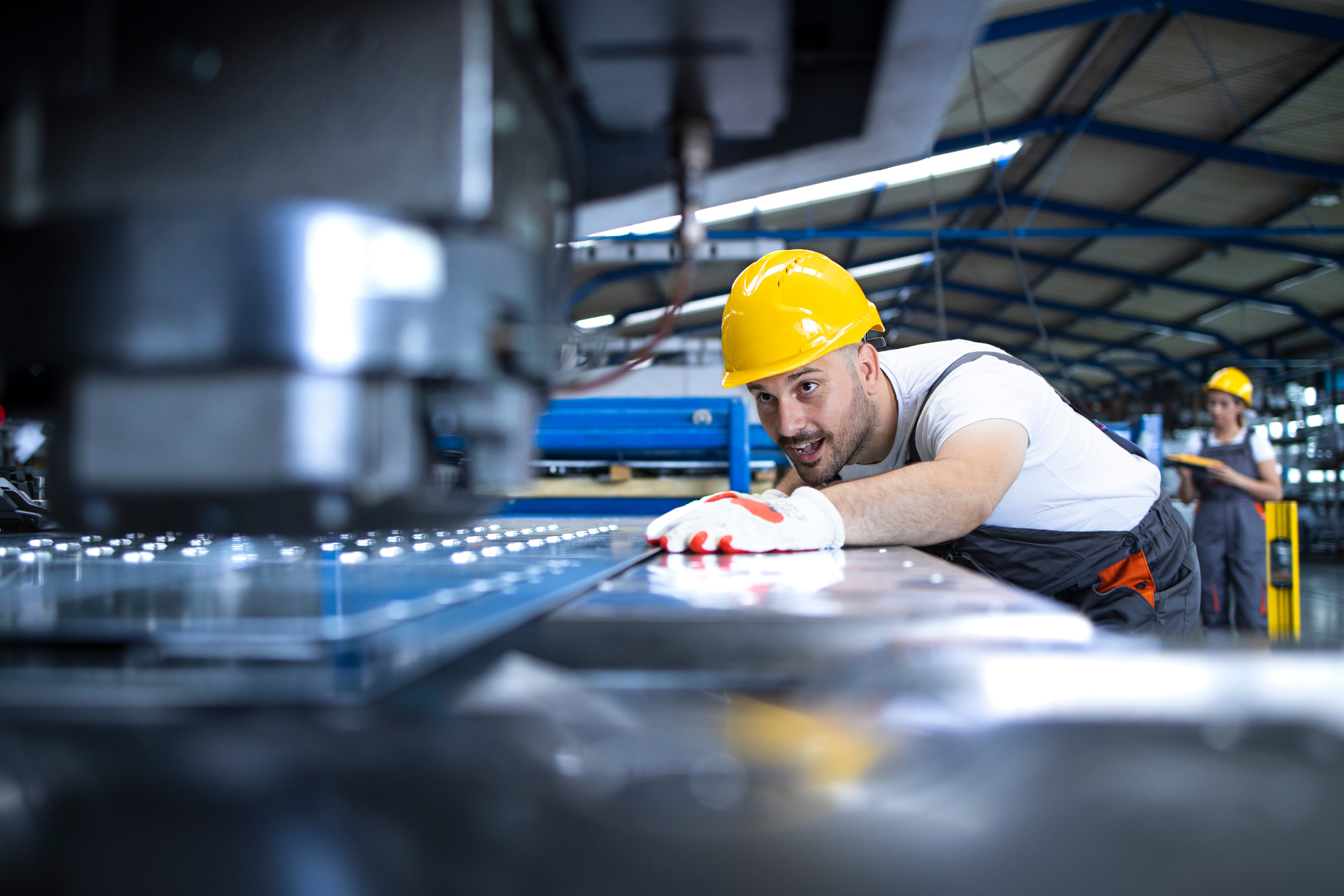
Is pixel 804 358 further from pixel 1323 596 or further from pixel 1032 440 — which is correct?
pixel 1323 596

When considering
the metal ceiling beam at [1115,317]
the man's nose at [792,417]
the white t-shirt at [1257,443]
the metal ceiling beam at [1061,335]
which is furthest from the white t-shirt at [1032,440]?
the metal ceiling beam at [1061,335]

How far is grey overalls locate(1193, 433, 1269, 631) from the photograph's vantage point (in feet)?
15.1

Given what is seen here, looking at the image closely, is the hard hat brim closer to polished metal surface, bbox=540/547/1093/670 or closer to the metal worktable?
polished metal surface, bbox=540/547/1093/670

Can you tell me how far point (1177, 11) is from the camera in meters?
5.72

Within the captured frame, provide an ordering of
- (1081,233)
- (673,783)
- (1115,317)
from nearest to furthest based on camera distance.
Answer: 1. (673,783)
2. (1081,233)
3. (1115,317)

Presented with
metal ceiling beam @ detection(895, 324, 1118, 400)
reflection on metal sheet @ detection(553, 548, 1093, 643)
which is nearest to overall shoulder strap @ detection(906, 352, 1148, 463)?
reflection on metal sheet @ detection(553, 548, 1093, 643)

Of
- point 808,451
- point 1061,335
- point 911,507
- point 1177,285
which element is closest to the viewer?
point 911,507

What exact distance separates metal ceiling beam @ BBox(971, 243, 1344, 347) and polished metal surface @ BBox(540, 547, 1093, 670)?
11.5 meters

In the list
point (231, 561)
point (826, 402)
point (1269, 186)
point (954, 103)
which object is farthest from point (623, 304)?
point (231, 561)

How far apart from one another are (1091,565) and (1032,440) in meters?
0.34

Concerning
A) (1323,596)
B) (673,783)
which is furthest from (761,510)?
(1323,596)

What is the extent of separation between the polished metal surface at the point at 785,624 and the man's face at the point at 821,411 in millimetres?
968

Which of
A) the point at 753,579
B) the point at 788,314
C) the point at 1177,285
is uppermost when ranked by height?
the point at 1177,285

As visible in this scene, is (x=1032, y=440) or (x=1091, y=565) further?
(x=1091, y=565)
